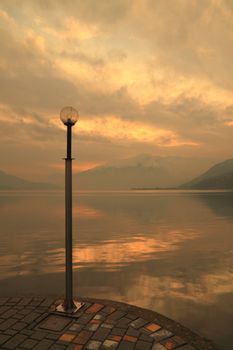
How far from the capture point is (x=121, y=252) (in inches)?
470

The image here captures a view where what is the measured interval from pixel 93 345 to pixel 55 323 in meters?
1.13

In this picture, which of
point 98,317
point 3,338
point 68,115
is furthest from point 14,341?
point 68,115

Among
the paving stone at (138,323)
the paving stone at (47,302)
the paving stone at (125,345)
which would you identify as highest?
the paving stone at (125,345)

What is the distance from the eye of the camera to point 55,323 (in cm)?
527

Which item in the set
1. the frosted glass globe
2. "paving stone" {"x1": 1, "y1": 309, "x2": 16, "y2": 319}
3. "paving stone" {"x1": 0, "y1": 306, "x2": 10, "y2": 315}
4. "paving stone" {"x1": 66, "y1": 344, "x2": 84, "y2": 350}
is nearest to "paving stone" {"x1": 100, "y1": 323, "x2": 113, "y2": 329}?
"paving stone" {"x1": 66, "y1": 344, "x2": 84, "y2": 350}

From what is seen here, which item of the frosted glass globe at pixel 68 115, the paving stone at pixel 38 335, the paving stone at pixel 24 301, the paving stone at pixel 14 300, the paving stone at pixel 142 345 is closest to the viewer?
the paving stone at pixel 142 345

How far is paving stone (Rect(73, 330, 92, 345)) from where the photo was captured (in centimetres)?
462

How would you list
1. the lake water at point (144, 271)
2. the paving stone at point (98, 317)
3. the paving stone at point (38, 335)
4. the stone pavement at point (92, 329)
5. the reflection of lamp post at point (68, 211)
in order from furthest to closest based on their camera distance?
the lake water at point (144, 271) → the reflection of lamp post at point (68, 211) → the paving stone at point (98, 317) → the paving stone at point (38, 335) → the stone pavement at point (92, 329)

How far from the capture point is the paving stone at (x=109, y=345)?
4.40m

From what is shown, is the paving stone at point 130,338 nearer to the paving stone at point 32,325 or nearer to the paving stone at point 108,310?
the paving stone at point 108,310

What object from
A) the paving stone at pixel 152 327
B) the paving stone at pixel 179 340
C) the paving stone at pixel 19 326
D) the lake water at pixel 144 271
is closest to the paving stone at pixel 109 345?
the paving stone at pixel 152 327

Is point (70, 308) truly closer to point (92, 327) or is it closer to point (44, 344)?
point (92, 327)

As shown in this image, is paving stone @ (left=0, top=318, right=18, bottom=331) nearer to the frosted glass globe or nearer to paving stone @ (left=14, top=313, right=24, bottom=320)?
paving stone @ (left=14, top=313, right=24, bottom=320)

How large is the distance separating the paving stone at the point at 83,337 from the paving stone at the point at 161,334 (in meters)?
1.13
